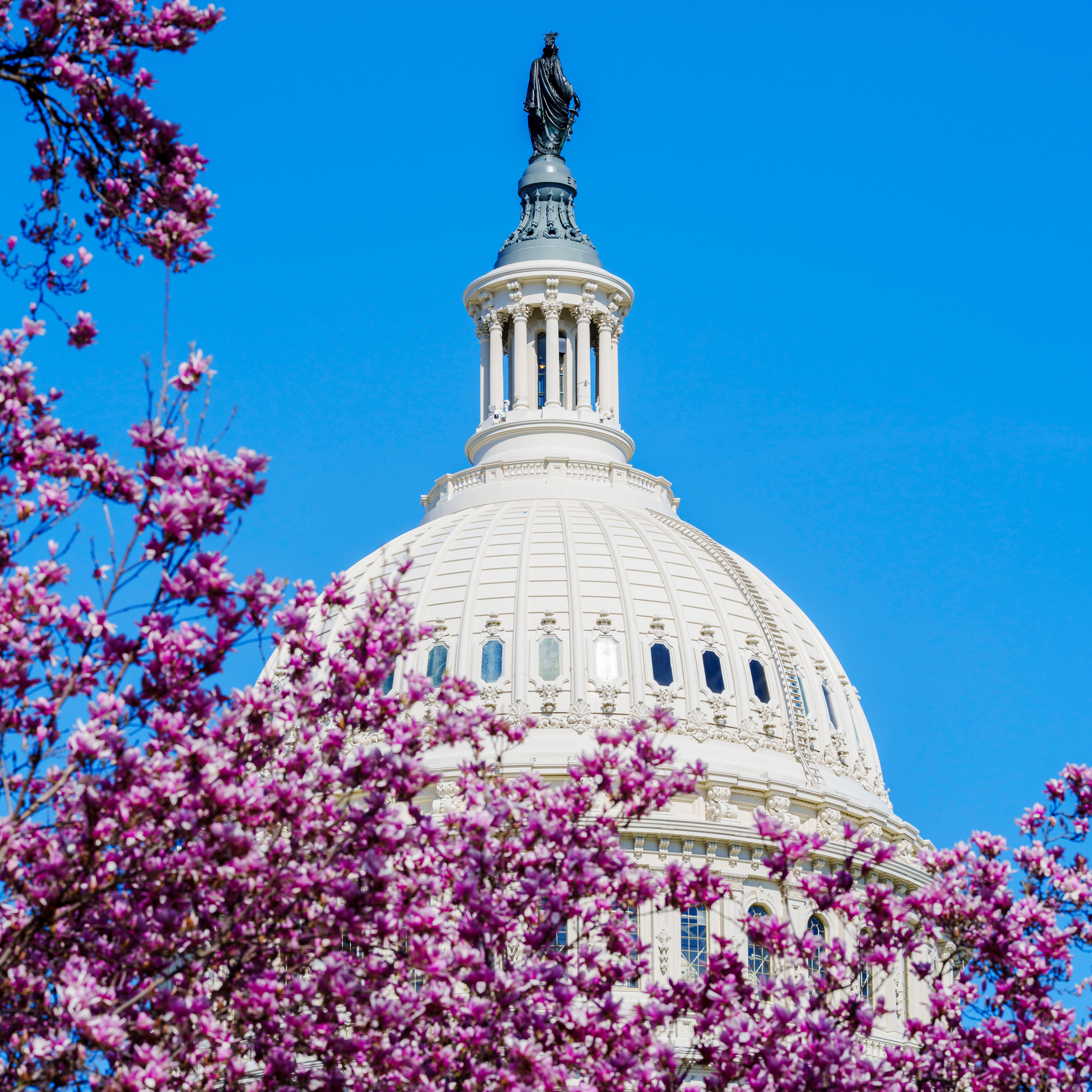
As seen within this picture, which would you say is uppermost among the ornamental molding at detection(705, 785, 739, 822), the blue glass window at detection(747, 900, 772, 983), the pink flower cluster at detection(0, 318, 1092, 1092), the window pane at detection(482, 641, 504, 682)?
the window pane at detection(482, 641, 504, 682)

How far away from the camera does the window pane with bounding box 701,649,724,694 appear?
241ft

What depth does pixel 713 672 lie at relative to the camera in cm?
7388

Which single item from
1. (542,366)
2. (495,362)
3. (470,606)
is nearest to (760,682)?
(470,606)

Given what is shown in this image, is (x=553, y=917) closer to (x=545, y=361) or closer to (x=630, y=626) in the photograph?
(x=630, y=626)

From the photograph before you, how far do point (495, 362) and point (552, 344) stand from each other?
105 inches

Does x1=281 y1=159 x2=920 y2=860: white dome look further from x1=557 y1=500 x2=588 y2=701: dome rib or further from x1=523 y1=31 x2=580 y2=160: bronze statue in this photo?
x1=523 y1=31 x2=580 y2=160: bronze statue

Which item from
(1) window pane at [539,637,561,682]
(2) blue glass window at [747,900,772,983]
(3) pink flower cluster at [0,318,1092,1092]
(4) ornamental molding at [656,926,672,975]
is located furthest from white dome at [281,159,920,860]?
(3) pink flower cluster at [0,318,1092,1092]

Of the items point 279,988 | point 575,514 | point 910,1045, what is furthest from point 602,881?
point 575,514

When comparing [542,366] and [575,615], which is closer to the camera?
[575,615]

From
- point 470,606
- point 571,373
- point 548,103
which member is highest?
point 548,103

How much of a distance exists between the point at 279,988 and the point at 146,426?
5.09m

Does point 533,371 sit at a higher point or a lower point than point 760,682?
higher

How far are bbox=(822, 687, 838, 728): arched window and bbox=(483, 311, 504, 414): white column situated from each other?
2057cm

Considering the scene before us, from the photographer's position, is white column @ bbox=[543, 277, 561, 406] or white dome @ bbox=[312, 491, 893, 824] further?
white column @ bbox=[543, 277, 561, 406]
